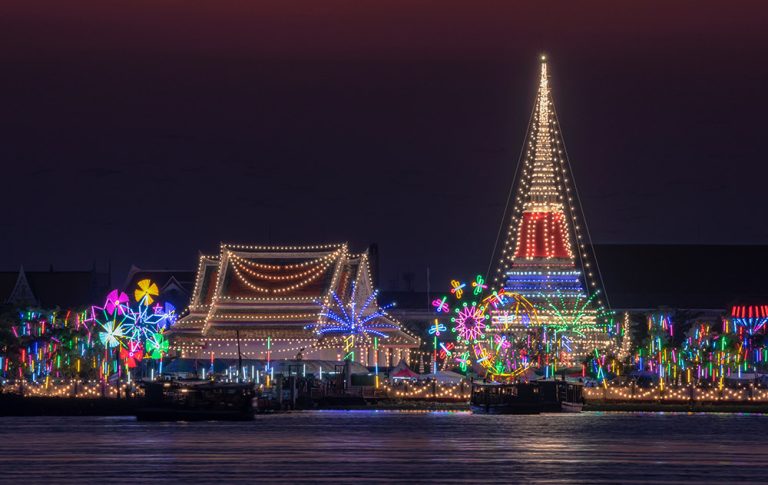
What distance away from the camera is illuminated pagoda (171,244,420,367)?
11350cm

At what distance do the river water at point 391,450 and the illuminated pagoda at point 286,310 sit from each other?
81.8 ft

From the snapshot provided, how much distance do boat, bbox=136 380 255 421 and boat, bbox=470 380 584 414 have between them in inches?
500

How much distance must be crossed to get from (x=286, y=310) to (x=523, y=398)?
73.6ft

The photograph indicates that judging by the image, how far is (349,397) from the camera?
334 ft

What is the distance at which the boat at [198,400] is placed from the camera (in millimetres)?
89188

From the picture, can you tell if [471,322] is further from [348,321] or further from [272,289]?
[272,289]

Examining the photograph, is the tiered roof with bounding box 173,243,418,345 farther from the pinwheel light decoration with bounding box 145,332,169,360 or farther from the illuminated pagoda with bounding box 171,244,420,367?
the pinwheel light decoration with bounding box 145,332,169,360

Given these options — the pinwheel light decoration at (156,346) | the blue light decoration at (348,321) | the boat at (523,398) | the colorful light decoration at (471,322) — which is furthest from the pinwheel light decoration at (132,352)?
the boat at (523,398)

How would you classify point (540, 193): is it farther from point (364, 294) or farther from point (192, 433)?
point (192, 433)

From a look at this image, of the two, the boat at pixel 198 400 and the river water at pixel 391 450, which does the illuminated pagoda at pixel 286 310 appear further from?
the river water at pixel 391 450

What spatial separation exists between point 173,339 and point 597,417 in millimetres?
34256

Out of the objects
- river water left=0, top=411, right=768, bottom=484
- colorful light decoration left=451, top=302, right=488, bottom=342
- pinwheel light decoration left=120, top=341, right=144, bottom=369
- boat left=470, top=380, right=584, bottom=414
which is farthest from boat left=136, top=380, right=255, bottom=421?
colorful light decoration left=451, top=302, right=488, bottom=342

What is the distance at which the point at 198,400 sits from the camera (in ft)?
→ 296

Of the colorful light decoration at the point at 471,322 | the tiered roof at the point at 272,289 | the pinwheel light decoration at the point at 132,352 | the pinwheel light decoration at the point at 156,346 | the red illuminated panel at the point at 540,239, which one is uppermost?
the red illuminated panel at the point at 540,239
